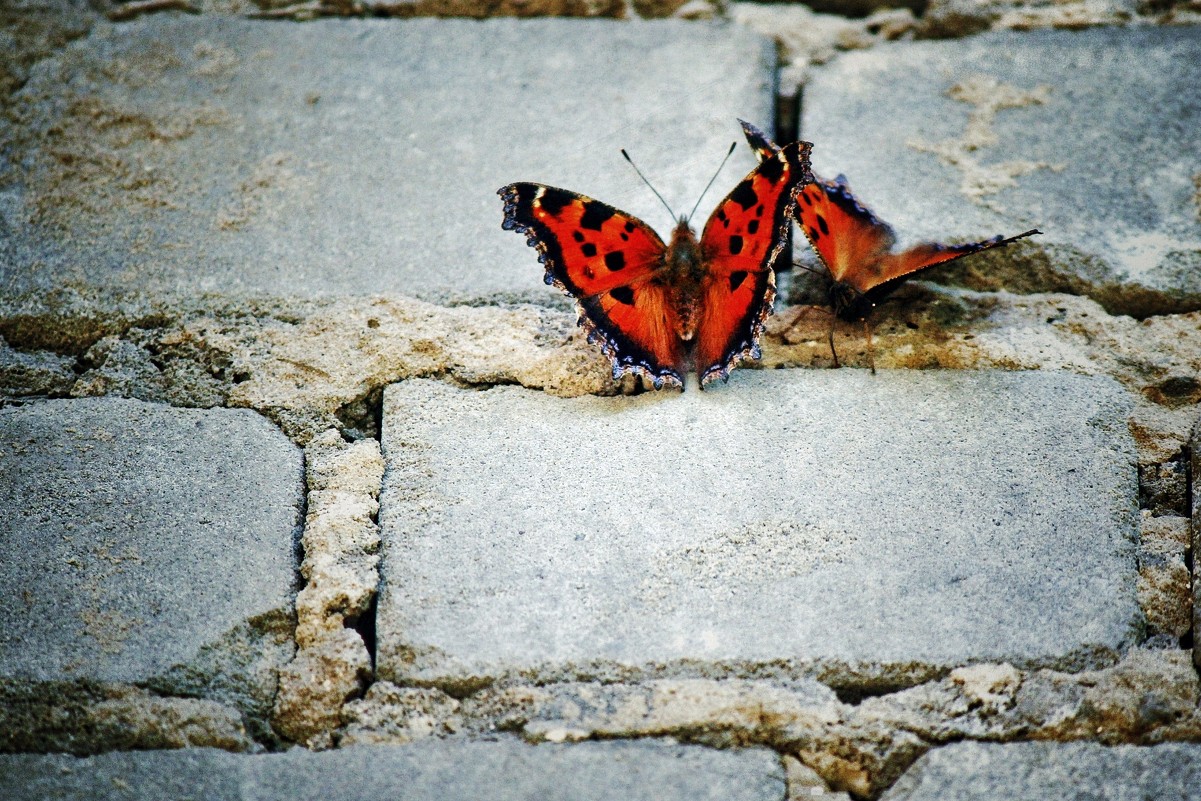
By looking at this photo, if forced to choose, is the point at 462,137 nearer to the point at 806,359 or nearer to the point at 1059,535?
the point at 806,359

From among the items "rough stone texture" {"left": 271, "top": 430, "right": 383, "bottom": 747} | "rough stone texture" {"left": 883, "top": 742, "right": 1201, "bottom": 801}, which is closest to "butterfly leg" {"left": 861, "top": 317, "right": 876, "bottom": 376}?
"rough stone texture" {"left": 883, "top": 742, "right": 1201, "bottom": 801}

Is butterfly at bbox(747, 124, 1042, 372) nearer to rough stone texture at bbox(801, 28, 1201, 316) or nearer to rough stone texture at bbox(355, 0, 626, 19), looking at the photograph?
rough stone texture at bbox(801, 28, 1201, 316)

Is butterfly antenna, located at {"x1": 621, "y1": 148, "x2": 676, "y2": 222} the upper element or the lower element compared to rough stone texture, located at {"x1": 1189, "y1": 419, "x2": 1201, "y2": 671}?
A: upper

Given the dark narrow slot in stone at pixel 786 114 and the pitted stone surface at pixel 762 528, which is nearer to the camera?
the pitted stone surface at pixel 762 528

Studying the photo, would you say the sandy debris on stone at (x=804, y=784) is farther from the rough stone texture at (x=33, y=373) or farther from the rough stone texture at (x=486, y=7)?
the rough stone texture at (x=486, y=7)

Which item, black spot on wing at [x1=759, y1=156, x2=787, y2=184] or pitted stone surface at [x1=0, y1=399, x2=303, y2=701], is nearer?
pitted stone surface at [x1=0, y1=399, x2=303, y2=701]

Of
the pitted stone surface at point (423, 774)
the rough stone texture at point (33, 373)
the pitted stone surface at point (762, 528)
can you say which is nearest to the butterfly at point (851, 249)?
the pitted stone surface at point (762, 528)

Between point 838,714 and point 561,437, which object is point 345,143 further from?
point 838,714
